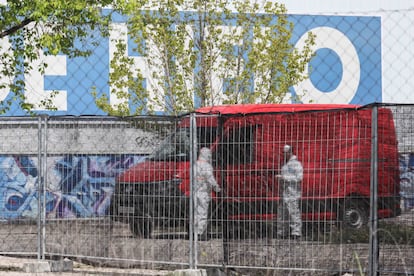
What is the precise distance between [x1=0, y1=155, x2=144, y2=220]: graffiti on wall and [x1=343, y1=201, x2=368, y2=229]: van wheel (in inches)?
89.5

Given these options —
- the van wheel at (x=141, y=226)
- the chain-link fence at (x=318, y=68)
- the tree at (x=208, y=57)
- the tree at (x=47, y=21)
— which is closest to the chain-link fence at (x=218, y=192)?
the van wheel at (x=141, y=226)

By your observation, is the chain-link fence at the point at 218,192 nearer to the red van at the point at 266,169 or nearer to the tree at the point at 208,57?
the red van at the point at 266,169

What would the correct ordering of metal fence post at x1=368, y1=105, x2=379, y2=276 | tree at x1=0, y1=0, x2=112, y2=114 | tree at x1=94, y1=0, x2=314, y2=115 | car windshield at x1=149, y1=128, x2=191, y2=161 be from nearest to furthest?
1. metal fence post at x1=368, y1=105, x2=379, y2=276
2. car windshield at x1=149, y1=128, x2=191, y2=161
3. tree at x1=0, y1=0, x2=112, y2=114
4. tree at x1=94, y1=0, x2=314, y2=115

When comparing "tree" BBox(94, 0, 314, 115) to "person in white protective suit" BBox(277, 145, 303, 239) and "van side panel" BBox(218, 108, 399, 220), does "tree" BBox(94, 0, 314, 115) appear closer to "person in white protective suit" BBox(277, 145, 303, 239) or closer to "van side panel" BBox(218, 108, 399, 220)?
"van side panel" BBox(218, 108, 399, 220)

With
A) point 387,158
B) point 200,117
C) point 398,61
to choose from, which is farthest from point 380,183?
point 398,61

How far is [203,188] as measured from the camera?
9.38 meters

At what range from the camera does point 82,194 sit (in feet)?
32.5

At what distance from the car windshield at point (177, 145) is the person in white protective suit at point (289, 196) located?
1023mm

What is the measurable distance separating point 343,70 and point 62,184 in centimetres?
1559

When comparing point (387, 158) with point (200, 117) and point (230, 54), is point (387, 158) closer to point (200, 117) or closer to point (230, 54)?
point (200, 117)

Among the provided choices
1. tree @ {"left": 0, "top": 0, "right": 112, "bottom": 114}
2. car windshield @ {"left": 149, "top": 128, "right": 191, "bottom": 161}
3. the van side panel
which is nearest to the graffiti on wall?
car windshield @ {"left": 149, "top": 128, "right": 191, "bottom": 161}

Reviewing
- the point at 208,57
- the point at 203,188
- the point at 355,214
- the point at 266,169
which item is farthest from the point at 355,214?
the point at 208,57

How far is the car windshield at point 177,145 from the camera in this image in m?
9.46

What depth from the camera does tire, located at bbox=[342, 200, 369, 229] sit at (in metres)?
8.45
